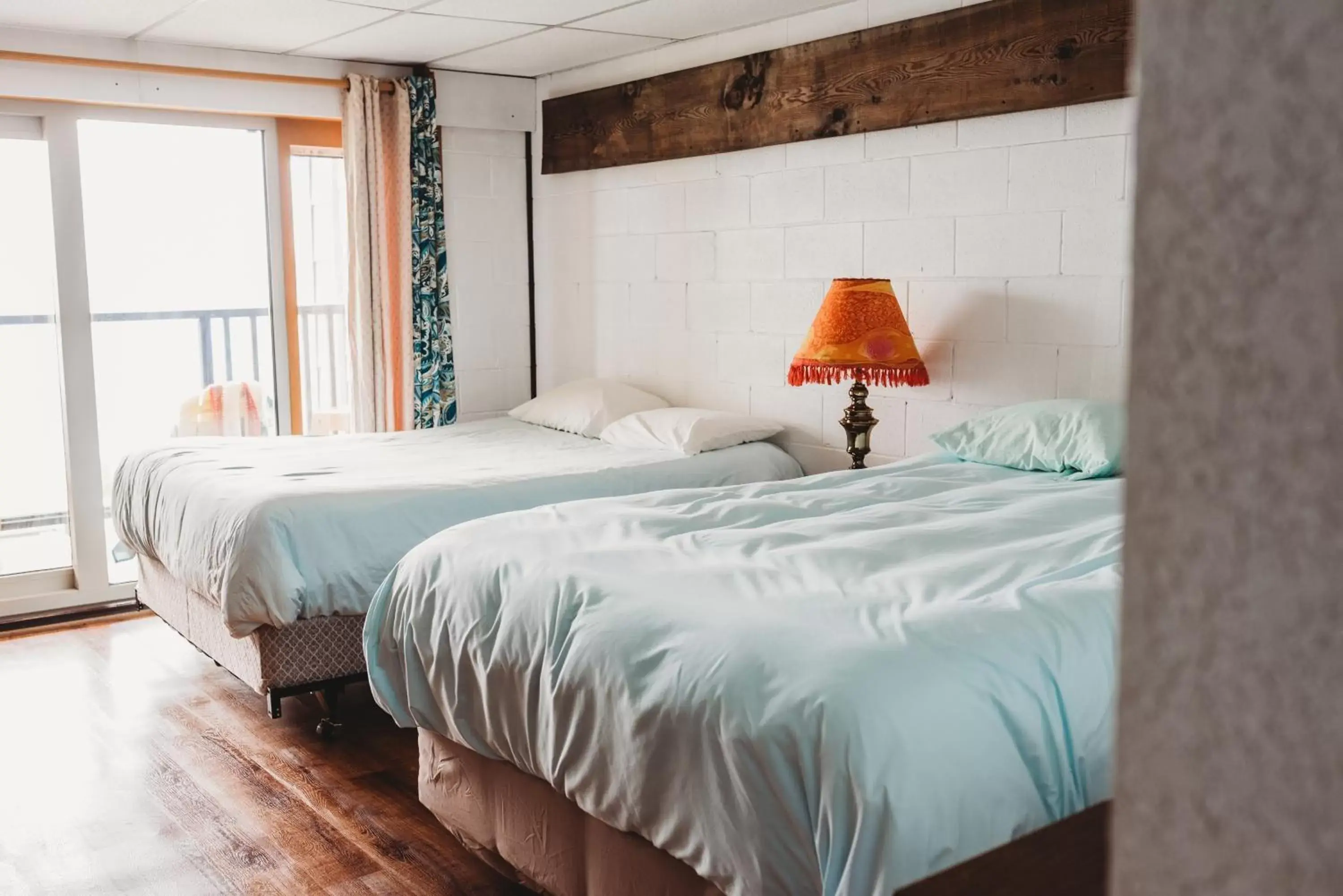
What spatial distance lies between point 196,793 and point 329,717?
473 millimetres

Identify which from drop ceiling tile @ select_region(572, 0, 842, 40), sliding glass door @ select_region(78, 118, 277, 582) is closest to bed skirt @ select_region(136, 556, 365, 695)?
sliding glass door @ select_region(78, 118, 277, 582)

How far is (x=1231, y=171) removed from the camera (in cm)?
27

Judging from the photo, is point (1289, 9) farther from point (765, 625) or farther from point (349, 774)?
point (349, 774)

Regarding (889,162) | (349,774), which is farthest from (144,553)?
(889,162)

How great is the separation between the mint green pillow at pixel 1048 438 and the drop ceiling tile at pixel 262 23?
→ 2.46 m

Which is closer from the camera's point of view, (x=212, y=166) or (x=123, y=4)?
(x=123, y=4)

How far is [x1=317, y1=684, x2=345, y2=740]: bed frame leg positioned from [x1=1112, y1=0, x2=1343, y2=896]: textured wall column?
11.2 ft

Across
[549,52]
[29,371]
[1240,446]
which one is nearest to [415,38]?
[549,52]

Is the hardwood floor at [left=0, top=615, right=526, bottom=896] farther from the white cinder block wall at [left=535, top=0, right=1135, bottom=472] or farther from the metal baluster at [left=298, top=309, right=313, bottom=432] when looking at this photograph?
the white cinder block wall at [left=535, top=0, right=1135, bottom=472]

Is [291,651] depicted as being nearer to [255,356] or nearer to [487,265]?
[255,356]

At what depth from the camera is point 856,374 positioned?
3.78 metres

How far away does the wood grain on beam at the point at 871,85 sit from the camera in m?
3.31

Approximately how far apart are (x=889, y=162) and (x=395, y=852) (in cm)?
258

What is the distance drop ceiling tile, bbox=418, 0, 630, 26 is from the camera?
400 centimetres
